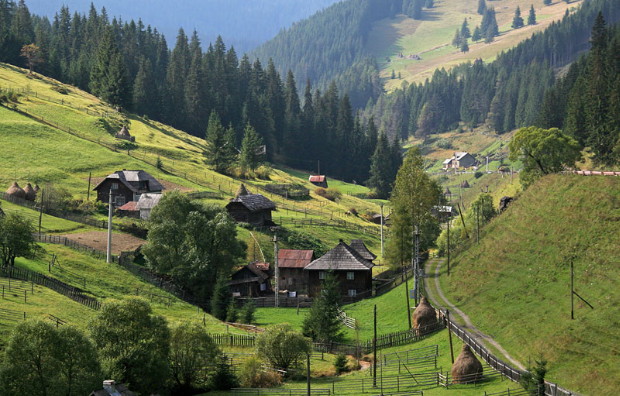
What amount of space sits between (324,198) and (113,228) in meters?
Answer: 53.6

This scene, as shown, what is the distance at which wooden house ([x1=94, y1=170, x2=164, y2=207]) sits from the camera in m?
108

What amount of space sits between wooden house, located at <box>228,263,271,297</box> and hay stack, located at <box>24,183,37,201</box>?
89.1 ft

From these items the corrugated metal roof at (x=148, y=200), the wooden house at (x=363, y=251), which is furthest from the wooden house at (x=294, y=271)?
the corrugated metal roof at (x=148, y=200)

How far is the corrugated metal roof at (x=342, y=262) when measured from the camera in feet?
286

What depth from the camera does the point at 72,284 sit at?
70.6 metres

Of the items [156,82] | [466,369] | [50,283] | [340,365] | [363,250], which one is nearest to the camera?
[466,369]

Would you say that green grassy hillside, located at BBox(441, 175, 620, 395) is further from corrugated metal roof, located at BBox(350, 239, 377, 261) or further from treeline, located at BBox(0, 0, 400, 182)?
treeline, located at BBox(0, 0, 400, 182)

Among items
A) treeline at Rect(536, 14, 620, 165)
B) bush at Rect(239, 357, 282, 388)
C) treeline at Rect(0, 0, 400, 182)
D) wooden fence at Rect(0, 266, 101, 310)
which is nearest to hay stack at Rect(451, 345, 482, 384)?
bush at Rect(239, 357, 282, 388)

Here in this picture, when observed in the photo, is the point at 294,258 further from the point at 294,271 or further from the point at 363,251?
the point at 363,251

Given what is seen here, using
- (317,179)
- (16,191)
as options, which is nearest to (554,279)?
(16,191)

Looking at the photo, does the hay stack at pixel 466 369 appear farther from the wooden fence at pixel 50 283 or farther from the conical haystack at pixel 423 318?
the wooden fence at pixel 50 283

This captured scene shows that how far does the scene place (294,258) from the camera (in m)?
93.8

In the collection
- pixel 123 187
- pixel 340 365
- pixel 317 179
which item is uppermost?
pixel 317 179

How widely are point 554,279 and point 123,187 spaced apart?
6234 centimetres
